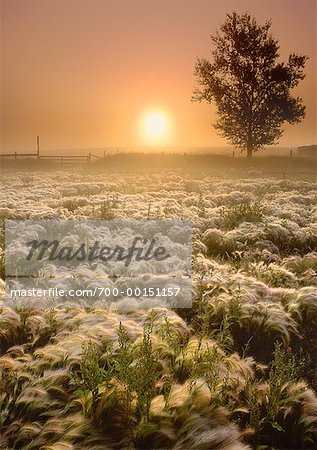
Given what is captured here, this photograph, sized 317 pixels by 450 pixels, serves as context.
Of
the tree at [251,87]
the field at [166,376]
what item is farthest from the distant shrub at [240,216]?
the tree at [251,87]

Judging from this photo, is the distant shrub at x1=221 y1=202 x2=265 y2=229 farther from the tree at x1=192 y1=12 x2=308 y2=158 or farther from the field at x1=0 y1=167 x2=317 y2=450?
the tree at x1=192 y1=12 x2=308 y2=158

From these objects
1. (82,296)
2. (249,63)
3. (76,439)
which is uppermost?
(249,63)

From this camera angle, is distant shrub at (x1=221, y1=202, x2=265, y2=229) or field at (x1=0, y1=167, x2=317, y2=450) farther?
distant shrub at (x1=221, y1=202, x2=265, y2=229)

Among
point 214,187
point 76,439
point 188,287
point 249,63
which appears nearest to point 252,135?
point 249,63

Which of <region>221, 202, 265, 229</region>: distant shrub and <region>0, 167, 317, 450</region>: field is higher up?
<region>221, 202, 265, 229</region>: distant shrub

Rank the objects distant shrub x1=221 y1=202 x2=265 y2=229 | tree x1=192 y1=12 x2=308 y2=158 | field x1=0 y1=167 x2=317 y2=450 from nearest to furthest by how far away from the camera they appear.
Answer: field x1=0 y1=167 x2=317 y2=450 < distant shrub x1=221 y1=202 x2=265 y2=229 < tree x1=192 y1=12 x2=308 y2=158

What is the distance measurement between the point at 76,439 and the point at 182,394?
93 cm

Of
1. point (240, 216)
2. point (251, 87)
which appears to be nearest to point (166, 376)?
point (240, 216)

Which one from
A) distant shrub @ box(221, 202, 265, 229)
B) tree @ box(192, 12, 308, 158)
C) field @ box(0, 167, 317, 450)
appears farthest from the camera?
tree @ box(192, 12, 308, 158)

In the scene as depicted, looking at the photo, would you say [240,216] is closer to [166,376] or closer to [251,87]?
[166,376]

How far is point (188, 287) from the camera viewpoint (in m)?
6.29

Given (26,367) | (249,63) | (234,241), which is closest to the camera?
(26,367)

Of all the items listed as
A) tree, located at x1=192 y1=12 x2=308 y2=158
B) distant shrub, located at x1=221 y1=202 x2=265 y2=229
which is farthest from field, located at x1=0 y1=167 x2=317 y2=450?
tree, located at x1=192 y1=12 x2=308 y2=158

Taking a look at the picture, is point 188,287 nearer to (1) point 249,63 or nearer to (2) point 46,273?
(2) point 46,273
